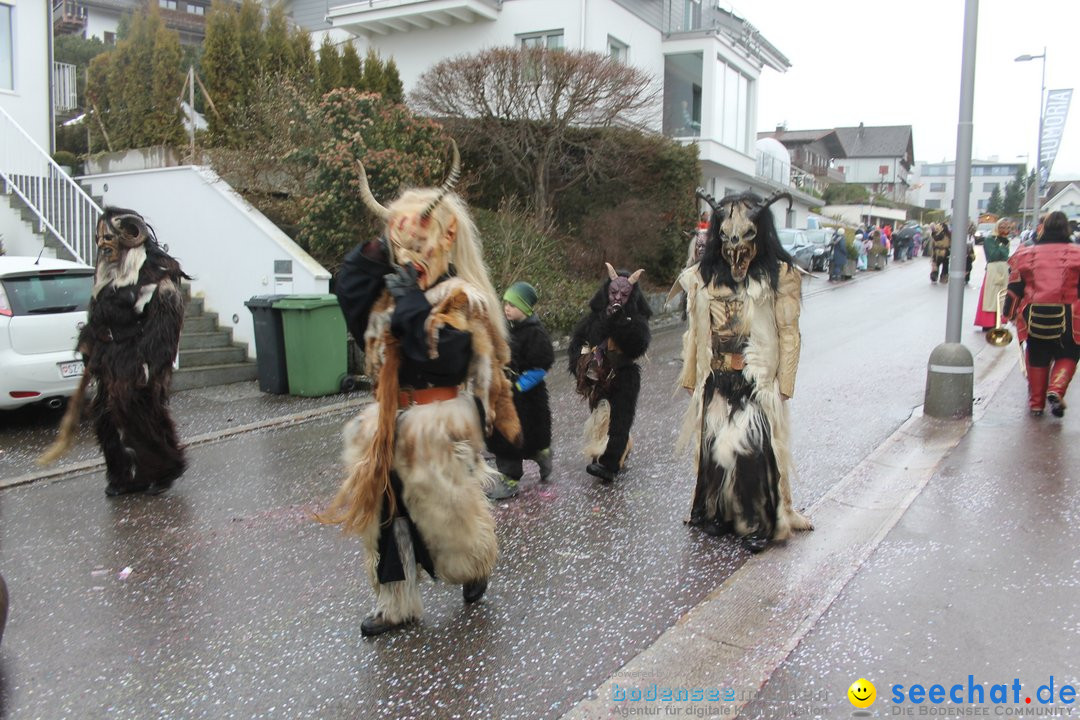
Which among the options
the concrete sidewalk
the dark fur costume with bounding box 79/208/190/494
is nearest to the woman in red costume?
the concrete sidewalk

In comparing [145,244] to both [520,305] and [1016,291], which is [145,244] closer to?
[520,305]

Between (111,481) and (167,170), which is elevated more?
(167,170)

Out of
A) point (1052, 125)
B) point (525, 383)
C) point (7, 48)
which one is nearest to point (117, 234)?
point (525, 383)

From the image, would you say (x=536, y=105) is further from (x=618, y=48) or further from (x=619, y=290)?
(x=619, y=290)

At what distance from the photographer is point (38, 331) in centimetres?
755

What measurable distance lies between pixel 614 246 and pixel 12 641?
1382 centimetres

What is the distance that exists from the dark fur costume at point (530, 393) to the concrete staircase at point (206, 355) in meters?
5.18

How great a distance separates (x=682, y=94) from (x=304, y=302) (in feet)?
69.6

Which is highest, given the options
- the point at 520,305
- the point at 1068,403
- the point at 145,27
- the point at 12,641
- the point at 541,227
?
the point at 145,27

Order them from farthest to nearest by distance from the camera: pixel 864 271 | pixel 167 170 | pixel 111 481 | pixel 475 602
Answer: pixel 864 271, pixel 167 170, pixel 111 481, pixel 475 602

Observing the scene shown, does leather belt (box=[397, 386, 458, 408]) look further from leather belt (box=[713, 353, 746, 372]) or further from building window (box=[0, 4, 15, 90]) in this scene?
building window (box=[0, 4, 15, 90])

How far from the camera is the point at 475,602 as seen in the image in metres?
4.16

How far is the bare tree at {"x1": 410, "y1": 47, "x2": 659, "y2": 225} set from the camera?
16.3m


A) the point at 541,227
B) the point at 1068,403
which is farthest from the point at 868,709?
the point at 541,227
